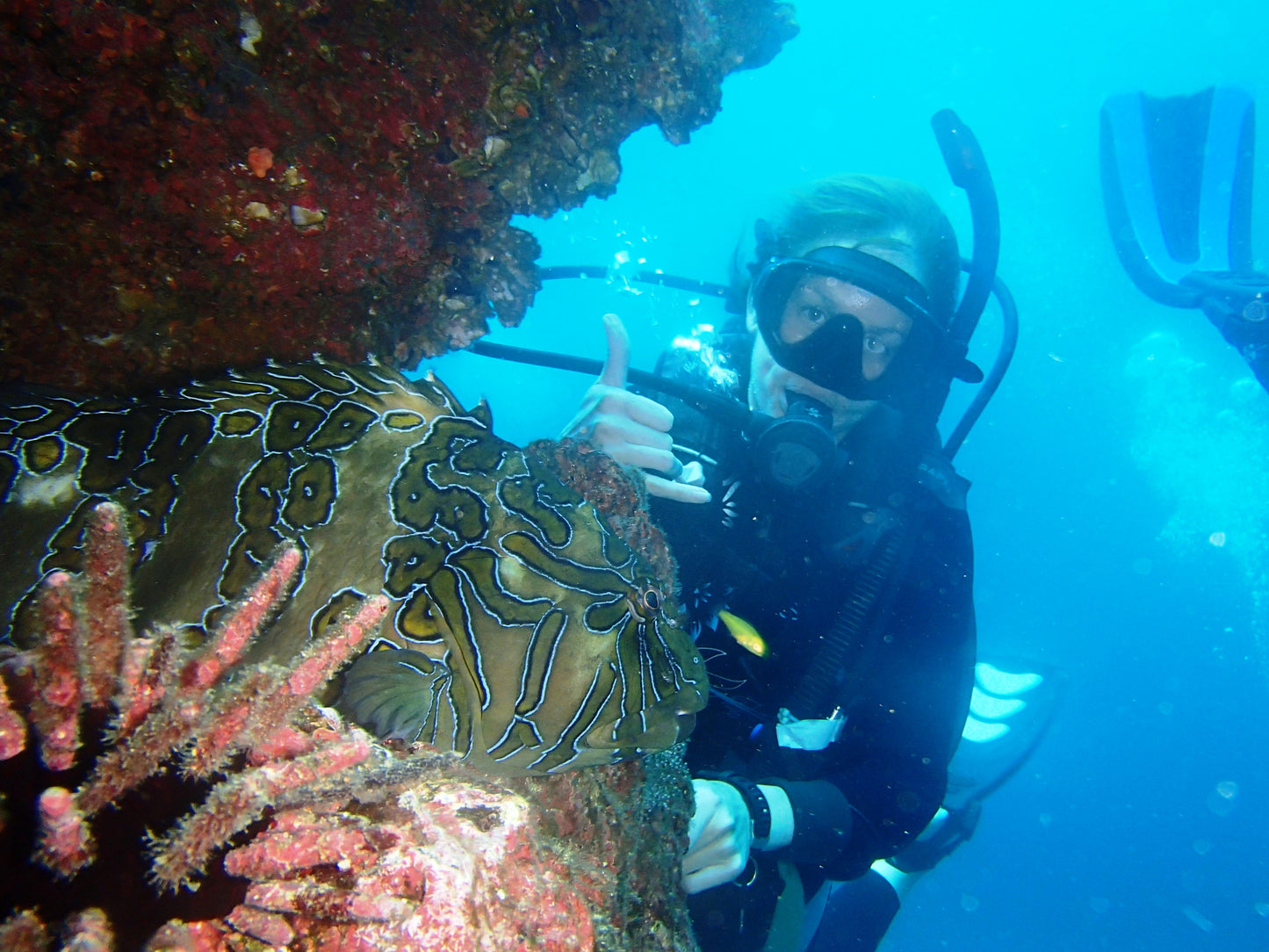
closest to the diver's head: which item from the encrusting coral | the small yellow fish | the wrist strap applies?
the small yellow fish

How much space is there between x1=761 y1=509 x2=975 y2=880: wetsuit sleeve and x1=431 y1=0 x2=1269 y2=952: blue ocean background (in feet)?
160

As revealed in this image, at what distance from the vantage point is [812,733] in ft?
19.1

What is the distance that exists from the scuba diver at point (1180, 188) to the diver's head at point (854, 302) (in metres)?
6.68

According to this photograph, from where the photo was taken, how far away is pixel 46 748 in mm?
1287

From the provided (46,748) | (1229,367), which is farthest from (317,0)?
(1229,367)

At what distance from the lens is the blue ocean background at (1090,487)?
4538cm

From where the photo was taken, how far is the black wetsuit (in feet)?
15.9

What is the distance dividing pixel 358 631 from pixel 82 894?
0.69 meters

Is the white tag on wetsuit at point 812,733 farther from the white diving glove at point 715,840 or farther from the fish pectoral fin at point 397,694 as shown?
the fish pectoral fin at point 397,694

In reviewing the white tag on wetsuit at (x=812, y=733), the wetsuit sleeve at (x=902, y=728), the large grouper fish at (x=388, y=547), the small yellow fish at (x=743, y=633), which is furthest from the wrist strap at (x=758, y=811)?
the large grouper fish at (x=388, y=547)

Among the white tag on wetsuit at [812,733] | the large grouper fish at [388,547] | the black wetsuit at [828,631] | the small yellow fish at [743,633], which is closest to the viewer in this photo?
the large grouper fish at [388,547]

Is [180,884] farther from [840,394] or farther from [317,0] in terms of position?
[840,394]

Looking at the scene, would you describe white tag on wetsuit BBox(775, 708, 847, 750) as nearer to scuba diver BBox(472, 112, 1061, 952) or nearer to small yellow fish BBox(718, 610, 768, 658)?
scuba diver BBox(472, 112, 1061, 952)

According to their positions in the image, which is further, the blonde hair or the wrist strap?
the blonde hair
